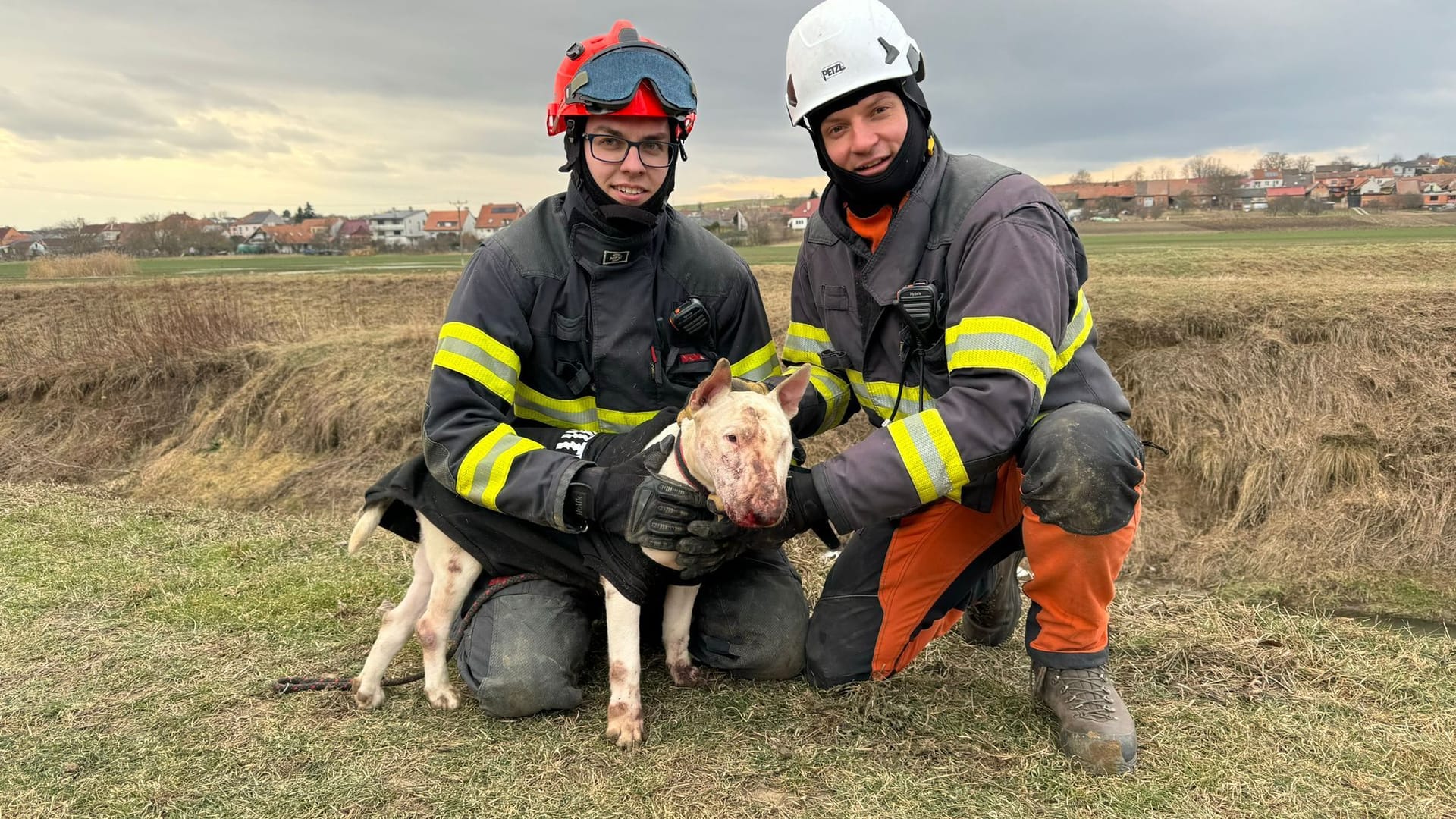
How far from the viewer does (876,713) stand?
3539 millimetres

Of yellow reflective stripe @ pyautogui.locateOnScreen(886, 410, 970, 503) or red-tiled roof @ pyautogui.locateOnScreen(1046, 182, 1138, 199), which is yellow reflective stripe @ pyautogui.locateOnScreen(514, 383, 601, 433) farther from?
red-tiled roof @ pyautogui.locateOnScreen(1046, 182, 1138, 199)

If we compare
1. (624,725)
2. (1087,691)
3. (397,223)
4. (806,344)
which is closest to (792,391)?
(806,344)

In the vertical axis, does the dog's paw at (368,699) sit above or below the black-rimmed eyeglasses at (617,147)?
below

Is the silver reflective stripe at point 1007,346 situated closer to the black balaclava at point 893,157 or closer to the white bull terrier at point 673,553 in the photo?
the white bull terrier at point 673,553

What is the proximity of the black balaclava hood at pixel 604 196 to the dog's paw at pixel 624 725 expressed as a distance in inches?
80.1

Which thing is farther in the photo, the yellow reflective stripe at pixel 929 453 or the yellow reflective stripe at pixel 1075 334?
the yellow reflective stripe at pixel 1075 334

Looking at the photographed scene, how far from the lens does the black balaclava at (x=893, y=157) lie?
3568mm

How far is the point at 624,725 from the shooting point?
3.38 meters

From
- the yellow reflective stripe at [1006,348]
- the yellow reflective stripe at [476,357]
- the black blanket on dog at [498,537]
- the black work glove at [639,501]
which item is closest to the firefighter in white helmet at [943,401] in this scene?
the yellow reflective stripe at [1006,348]

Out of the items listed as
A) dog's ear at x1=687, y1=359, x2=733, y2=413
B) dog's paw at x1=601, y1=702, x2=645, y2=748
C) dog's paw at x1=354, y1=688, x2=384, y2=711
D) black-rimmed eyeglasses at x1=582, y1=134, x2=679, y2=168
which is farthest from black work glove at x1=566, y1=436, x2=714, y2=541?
black-rimmed eyeglasses at x1=582, y1=134, x2=679, y2=168

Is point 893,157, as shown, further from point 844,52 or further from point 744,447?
point 744,447

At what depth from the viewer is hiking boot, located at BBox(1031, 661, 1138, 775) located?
10.3ft

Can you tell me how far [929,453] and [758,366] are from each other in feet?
4.54

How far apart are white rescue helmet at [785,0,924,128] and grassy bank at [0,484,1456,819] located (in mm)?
2497
